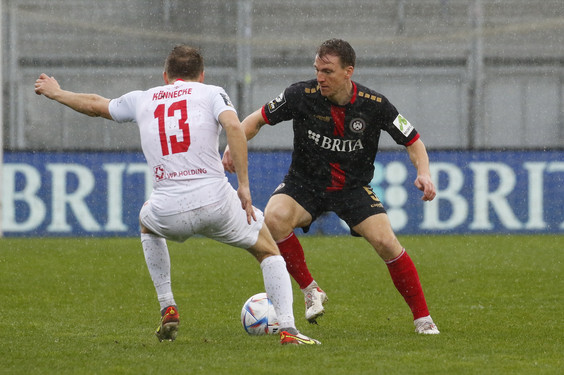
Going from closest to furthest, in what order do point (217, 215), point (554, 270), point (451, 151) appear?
1. point (217, 215)
2. point (554, 270)
3. point (451, 151)

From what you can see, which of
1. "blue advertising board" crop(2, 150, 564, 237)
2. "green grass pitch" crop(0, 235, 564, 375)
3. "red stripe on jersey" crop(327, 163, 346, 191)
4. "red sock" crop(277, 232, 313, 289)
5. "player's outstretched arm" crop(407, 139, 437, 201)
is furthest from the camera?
"blue advertising board" crop(2, 150, 564, 237)

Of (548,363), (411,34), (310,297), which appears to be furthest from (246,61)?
(548,363)

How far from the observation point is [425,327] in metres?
6.09

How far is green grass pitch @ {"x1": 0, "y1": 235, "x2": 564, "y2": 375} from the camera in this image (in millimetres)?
4941

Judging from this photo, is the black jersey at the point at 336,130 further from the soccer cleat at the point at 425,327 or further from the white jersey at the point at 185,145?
the white jersey at the point at 185,145

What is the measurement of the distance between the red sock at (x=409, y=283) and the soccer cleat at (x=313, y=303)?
536 mm

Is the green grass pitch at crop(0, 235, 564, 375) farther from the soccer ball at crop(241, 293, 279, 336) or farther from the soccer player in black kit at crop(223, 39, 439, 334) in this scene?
the soccer player in black kit at crop(223, 39, 439, 334)

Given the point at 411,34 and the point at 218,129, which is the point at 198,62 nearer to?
the point at 218,129

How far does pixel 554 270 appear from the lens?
9.95 m

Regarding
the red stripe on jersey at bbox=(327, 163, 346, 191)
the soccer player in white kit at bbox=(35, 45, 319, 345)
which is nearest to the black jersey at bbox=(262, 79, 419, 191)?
the red stripe on jersey at bbox=(327, 163, 346, 191)

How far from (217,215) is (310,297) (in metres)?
1.44

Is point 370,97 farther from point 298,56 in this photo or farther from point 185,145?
point 298,56

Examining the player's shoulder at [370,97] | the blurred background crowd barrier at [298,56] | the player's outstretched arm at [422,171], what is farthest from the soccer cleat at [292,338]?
the blurred background crowd barrier at [298,56]

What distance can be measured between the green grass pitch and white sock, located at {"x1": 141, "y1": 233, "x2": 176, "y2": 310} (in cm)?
27
